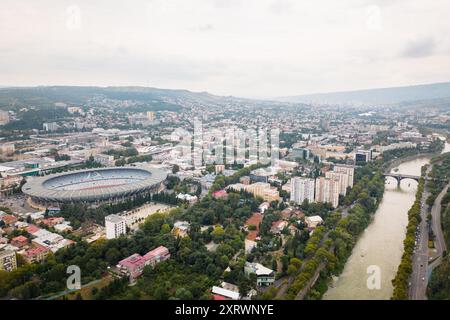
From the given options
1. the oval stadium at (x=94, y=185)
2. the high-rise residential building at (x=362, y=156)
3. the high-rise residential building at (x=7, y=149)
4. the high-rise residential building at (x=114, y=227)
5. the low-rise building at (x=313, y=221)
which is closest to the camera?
the high-rise residential building at (x=114, y=227)

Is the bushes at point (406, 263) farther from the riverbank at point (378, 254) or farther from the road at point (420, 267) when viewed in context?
the riverbank at point (378, 254)

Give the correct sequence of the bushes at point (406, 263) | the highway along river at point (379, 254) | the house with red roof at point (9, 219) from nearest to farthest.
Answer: the bushes at point (406, 263), the highway along river at point (379, 254), the house with red roof at point (9, 219)

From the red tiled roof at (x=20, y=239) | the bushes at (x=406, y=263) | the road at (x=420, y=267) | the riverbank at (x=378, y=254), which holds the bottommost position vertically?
the riverbank at (x=378, y=254)

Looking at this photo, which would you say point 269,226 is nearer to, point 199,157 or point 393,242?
point 393,242

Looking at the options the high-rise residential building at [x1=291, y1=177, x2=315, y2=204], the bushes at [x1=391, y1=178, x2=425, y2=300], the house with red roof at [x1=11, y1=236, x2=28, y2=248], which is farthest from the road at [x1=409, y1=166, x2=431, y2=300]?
the house with red roof at [x1=11, y1=236, x2=28, y2=248]

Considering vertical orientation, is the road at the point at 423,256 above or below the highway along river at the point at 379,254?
above

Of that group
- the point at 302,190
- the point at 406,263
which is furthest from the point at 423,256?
the point at 302,190

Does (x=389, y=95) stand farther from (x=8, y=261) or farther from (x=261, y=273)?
(x=8, y=261)

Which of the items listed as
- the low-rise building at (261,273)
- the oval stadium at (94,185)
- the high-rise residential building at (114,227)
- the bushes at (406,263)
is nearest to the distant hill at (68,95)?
the oval stadium at (94,185)
